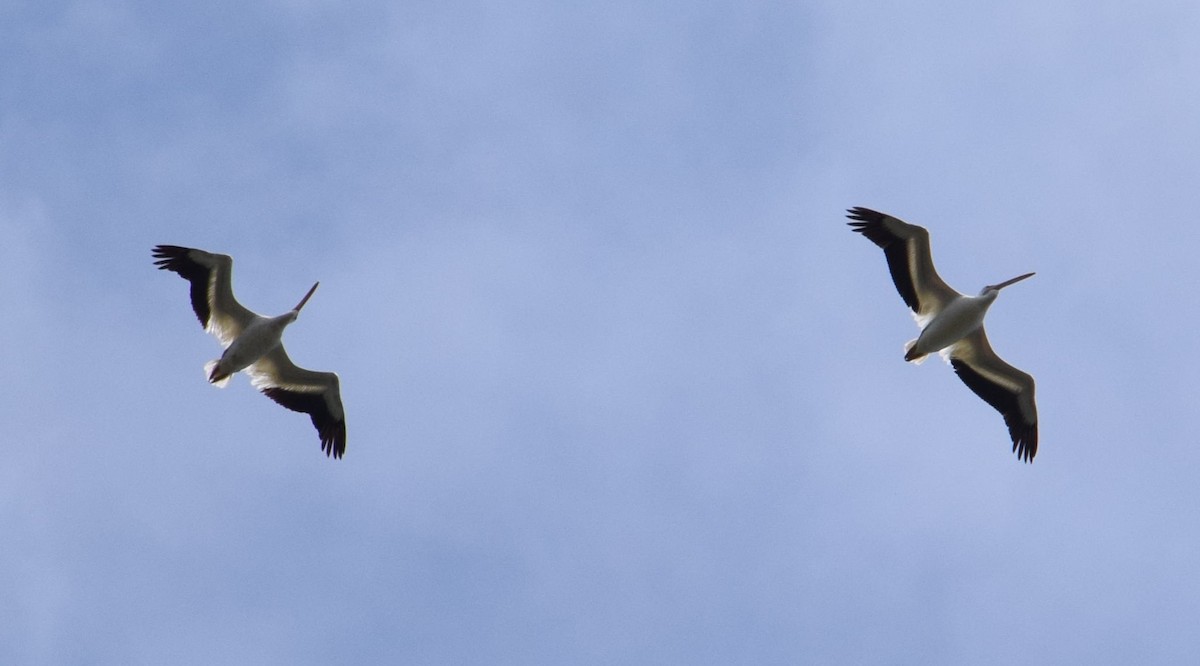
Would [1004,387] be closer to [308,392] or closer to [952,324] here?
[952,324]

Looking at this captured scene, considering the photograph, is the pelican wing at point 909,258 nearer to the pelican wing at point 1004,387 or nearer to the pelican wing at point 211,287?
the pelican wing at point 1004,387

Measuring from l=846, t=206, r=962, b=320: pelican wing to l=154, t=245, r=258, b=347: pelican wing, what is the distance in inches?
395

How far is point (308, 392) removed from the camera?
32906mm

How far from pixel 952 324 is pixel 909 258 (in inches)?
50.5

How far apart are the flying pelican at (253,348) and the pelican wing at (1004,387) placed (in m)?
10.4

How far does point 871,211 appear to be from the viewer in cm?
3128

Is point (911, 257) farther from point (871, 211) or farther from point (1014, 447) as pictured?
point (1014, 447)

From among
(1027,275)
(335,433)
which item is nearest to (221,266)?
(335,433)

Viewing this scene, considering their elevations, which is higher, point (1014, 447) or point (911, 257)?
point (911, 257)

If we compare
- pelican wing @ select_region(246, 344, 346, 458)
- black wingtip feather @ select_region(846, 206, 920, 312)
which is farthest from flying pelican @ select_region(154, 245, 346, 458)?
black wingtip feather @ select_region(846, 206, 920, 312)

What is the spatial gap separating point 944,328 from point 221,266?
38.2ft

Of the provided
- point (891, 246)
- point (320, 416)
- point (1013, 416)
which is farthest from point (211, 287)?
A: point (1013, 416)

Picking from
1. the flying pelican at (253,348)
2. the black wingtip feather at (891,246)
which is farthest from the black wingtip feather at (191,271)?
the black wingtip feather at (891,246)

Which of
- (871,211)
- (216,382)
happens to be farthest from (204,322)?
(871,211)
